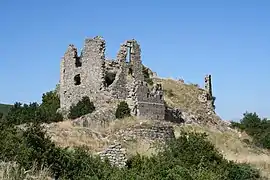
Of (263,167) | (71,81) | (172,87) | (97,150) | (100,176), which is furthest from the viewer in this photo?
(172,87)

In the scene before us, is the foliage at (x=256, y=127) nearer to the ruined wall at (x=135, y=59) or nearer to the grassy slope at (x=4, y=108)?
the ruined wall at (x=135, y=59)

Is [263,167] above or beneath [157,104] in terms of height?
beneath

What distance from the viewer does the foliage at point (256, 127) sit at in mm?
42213

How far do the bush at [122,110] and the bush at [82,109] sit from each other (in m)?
2.14

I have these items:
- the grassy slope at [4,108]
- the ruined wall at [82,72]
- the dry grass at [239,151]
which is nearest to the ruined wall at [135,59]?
the ruined wall at [82,72]

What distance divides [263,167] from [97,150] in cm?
925

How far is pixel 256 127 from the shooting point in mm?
49906

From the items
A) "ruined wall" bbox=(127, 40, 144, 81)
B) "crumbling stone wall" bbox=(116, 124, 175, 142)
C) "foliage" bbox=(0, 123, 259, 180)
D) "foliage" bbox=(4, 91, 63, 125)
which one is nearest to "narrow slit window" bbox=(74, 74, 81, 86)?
"foliage" bbox=(4, 91, 63, 125)

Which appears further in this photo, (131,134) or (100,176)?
(131,134)

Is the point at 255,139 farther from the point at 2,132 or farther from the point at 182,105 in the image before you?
the point at 2,132

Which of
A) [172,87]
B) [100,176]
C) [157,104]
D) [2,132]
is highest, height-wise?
[172,87]

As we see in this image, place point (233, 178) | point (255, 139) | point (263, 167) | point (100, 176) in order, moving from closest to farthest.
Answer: point (100, 176)
point (233, 178)
point (263, 167)
point (255, 139)

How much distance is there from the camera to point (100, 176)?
Answer: 1758cm

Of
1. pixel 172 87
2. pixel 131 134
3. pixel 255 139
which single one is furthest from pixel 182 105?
pixel 131 134
